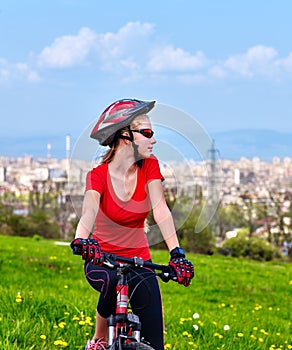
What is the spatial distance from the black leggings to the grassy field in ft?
4.40

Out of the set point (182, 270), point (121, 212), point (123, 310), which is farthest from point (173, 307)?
point (182, 270)

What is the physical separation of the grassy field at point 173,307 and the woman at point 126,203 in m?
1.44

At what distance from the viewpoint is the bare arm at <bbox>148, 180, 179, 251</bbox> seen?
4133 mm

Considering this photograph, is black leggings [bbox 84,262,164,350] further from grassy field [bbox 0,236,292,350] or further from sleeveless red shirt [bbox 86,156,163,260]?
grassy field [bbox 0,236,292,350]

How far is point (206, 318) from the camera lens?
27.1ft

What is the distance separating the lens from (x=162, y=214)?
4.16 m

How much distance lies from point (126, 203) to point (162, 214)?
244mm

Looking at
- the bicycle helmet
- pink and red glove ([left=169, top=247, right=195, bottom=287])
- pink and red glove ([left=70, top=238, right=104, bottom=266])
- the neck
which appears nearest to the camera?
pink and red glove ([left=70, top=238, right=104, bottom=266])

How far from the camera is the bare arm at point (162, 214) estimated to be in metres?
4.13

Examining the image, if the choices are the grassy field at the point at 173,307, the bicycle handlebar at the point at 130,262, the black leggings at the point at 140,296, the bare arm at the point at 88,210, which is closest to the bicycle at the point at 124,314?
the bicycle handlebar at the point at 130,262

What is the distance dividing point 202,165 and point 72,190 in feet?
2.74

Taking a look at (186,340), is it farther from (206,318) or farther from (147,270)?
(147,270)

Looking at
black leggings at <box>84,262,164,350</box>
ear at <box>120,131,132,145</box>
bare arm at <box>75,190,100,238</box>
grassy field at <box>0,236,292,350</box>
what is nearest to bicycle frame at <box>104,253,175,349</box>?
black leggings at <box>84,262,164,350</box>

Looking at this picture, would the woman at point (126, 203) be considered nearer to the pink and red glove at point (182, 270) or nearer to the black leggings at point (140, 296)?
the black leggings at point (140, 296)
